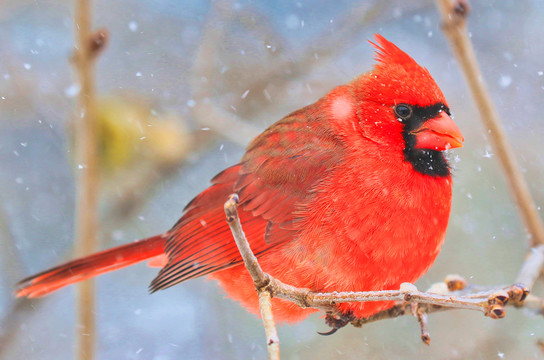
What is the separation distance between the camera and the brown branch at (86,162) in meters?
1.94

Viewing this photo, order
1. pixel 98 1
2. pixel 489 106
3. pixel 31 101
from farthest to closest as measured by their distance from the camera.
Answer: pixel 98 1 → pixel 31 101 → pixel 489 106

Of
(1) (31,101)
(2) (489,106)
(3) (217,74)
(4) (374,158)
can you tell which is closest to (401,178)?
(4) (374,158)

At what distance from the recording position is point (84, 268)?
2.28 metres

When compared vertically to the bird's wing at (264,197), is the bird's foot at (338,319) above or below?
below

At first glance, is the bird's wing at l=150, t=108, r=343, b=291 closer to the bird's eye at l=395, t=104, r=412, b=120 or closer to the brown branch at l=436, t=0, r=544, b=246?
the bird's eye at l=395, t=104, r=412, b=120

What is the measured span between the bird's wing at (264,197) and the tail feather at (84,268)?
0.17 m

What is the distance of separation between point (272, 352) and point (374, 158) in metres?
0.87

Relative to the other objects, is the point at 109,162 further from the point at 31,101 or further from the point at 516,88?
the point at 516,88

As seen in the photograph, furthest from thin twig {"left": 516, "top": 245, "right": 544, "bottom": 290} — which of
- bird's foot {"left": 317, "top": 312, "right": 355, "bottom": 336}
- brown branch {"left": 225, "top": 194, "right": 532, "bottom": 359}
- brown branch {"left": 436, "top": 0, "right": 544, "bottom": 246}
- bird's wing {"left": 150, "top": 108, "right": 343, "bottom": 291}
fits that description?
bird's wing {"left": 150, "top": 108, "right": 343, "bottom": 291}

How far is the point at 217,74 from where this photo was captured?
3.09 metres

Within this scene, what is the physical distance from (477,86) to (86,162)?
1177mm

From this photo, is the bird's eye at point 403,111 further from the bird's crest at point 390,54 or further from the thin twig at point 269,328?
the thin twig at point 269,328

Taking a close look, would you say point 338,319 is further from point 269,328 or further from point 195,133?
point 195,133

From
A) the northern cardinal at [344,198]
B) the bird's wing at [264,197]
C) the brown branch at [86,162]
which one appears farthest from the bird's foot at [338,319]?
the brown branch at [86,162]
